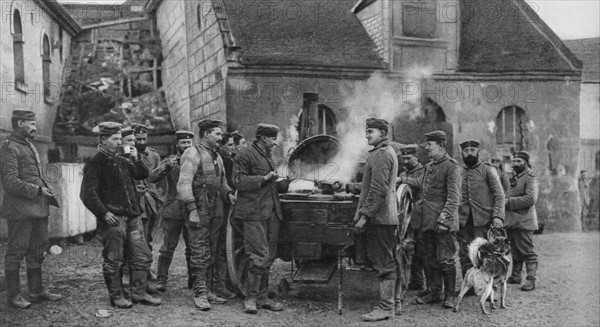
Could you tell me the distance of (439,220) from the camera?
706cm

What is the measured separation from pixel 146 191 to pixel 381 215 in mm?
3644

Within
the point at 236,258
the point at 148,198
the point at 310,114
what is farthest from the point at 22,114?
the point at 310,114

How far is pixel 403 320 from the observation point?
6586mm

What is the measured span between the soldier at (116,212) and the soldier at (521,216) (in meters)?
5.35

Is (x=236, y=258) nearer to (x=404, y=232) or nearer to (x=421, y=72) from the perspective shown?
(x=404, y=232)

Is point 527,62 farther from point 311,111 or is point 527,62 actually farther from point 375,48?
point 311,111

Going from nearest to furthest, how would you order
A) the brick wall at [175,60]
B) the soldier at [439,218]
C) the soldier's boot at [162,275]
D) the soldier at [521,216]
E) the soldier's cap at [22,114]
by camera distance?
the soldier's cap at [22,114]
the soldier at [439,218]
the soldier's boot at [162,275]
the soldier at [521,216]
the brick wall at [175,60]

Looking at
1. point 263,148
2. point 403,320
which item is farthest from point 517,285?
point 263,148

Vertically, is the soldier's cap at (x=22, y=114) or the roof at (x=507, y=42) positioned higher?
the roof at (x=507, y=42)

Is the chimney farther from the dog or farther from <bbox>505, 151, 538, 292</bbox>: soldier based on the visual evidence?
the dog

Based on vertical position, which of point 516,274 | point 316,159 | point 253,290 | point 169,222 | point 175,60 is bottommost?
point 516,274

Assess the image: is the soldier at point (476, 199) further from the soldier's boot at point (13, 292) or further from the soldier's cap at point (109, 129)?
the soldier's boot at point (13, 292)

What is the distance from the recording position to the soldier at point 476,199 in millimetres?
7977

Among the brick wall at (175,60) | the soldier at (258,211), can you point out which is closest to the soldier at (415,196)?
the soldier at (258,211)
